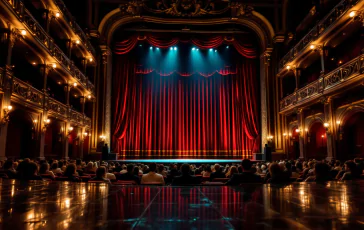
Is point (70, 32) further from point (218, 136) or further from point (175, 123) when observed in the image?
point (218, 136)

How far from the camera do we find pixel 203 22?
61.2ft

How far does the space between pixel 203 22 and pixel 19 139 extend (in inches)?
509

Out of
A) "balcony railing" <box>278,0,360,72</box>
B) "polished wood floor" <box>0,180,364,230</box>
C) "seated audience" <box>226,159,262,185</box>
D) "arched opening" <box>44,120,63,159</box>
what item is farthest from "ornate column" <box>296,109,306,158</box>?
"arched opening" <box>44,120,63,159</box>

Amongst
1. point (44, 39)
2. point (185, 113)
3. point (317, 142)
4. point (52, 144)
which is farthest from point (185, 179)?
point (185, 113)

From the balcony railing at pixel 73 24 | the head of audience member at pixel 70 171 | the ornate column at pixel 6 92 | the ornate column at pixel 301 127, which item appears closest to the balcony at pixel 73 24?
the balcony railing at pixel 73 24

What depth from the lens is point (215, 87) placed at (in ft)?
65.4

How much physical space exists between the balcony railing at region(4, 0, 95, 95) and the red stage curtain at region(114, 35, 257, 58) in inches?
145

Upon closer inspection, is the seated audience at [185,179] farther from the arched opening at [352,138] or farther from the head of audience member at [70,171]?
the arched opening at [352,138]

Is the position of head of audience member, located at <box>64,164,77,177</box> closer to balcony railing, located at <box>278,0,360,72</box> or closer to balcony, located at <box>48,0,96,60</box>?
balcony, located at <box>48,0,96,60</box>

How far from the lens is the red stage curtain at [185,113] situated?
738 inches

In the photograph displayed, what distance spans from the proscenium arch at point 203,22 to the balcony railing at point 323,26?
2.64 metres

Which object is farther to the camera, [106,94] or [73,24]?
[106,94]

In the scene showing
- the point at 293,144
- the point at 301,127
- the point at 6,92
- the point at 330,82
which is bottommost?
the point at 293,144

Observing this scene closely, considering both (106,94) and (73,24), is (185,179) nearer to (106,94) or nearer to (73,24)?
(73,24)
